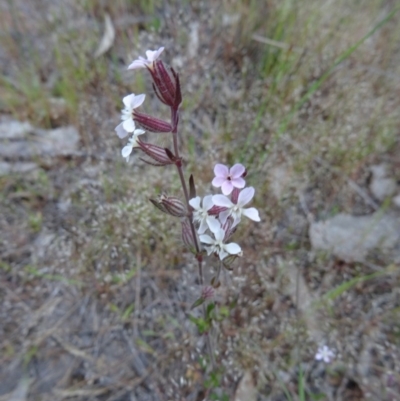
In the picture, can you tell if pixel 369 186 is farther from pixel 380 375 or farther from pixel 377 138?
pixel 380 375

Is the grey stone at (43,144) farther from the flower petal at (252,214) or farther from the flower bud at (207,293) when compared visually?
the flower petal at (252,214)

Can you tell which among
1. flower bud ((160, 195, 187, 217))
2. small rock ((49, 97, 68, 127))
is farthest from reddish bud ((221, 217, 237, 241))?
small rock ((49, 97, 68, 127))

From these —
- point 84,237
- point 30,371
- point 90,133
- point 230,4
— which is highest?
point 230,4

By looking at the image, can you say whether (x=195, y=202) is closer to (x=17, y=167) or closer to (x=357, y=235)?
(x=357, y=235)

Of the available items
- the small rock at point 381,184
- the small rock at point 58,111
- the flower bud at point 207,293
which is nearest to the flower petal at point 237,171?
the flower bud at point 207,293

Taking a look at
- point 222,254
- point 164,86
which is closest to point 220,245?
point 222,254

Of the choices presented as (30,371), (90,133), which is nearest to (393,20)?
(90,133)
